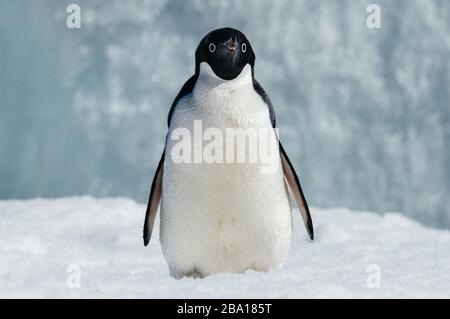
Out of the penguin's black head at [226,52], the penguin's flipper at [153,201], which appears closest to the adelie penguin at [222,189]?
the penguin's black head at [226,52]

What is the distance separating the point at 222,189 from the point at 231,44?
1.63ft

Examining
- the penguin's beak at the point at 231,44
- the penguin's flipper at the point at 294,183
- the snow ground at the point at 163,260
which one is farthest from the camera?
the penguin's flipper at the point at 294,183

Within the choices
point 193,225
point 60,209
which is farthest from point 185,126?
point 60,209

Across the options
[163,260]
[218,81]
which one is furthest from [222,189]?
[163,260]

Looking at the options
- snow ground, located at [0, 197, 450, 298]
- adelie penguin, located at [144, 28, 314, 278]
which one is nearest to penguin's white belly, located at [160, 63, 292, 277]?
adelie penguin, located at [144, 28, 314, 278]

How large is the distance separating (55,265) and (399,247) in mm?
1778

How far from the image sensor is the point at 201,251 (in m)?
2.93

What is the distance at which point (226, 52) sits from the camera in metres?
2.77

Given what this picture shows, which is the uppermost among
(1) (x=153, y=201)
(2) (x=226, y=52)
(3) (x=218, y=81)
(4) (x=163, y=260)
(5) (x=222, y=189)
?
(2) (x=226, y=52)

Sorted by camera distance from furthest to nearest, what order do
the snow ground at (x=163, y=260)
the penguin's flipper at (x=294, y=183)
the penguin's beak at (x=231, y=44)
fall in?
the penguin's flipper at (x=294, y=183) < the penguin's beak at (x=231, y=44) < the snow ground at (x=163, y=260)

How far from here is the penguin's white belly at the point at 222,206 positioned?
284 cm

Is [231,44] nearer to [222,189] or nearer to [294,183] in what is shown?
[222,189]

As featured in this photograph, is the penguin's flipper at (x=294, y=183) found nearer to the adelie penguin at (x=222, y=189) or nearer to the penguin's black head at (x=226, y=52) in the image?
the adelie penguin at (x=222, y=189)

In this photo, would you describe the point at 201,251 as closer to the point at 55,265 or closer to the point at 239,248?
the point at 239,248
